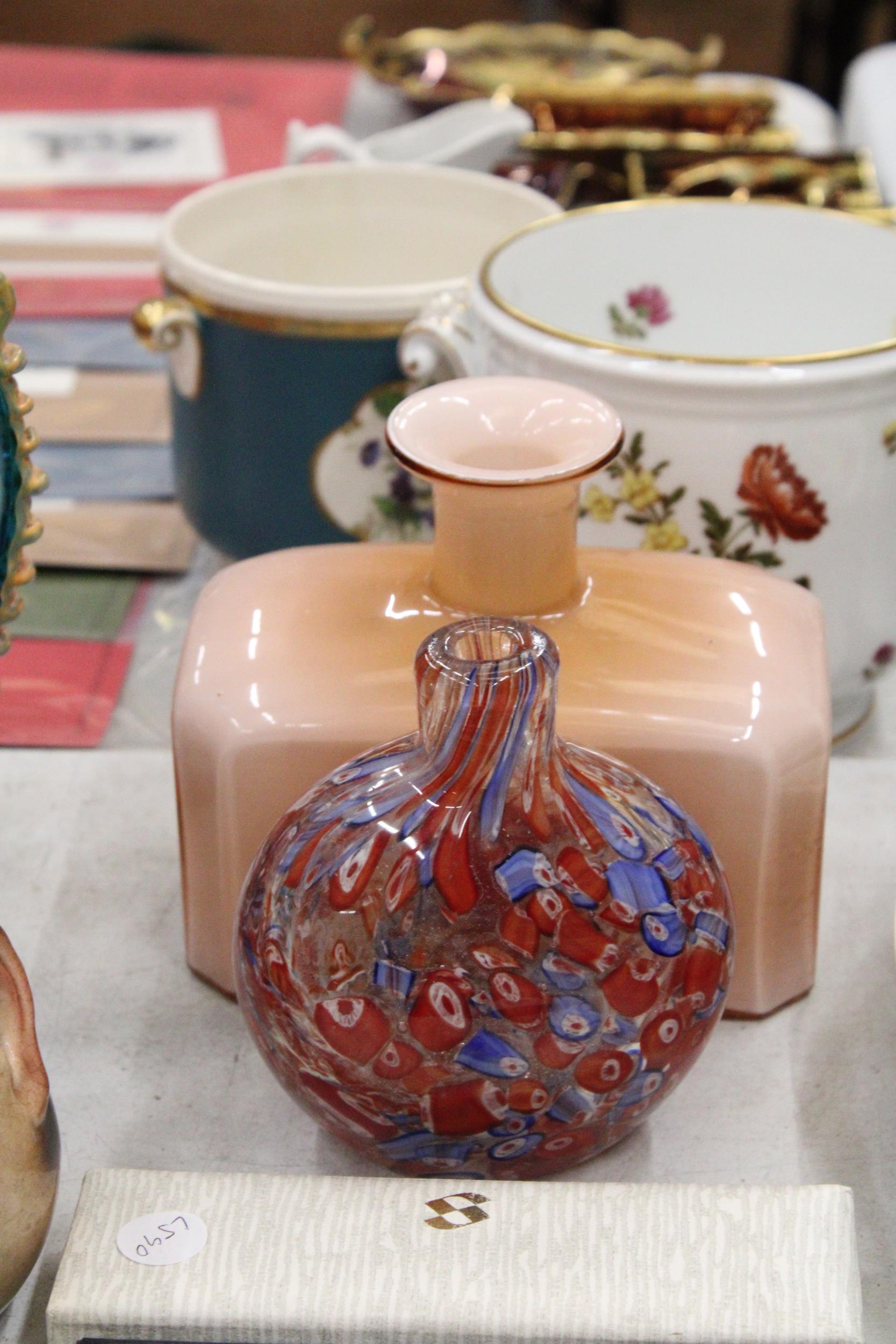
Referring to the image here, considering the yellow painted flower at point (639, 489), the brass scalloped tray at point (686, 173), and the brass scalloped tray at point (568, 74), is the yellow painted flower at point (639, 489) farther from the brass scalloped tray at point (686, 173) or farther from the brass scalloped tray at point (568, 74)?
the brass scalloped tray at point (568, 74)

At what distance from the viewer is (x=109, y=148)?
107 centimetres

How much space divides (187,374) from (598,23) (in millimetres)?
1510

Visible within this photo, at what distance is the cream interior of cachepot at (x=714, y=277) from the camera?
59 cm

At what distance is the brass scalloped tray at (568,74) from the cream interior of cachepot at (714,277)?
35cm

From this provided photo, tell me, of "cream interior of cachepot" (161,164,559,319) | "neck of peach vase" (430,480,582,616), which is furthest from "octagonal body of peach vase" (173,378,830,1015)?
"cream interior of cachepot" (161,164,559,319)

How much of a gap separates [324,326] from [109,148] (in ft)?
1.89

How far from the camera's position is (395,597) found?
0.44 m

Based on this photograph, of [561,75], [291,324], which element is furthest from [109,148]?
[291,324]

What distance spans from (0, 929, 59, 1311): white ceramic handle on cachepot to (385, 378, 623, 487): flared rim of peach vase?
0.53 ft

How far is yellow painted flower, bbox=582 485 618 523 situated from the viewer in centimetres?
51

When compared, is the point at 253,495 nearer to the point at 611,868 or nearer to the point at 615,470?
the point at 615,470

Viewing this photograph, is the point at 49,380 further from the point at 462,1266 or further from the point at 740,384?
the point at 462,1266

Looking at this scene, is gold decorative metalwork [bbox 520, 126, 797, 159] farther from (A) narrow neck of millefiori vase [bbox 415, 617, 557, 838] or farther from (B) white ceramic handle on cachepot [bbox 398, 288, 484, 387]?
(A) narrow neck of millefiori vase [bbox 415, 617, 557, 838]

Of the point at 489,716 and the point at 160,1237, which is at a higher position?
the point at 489,716
